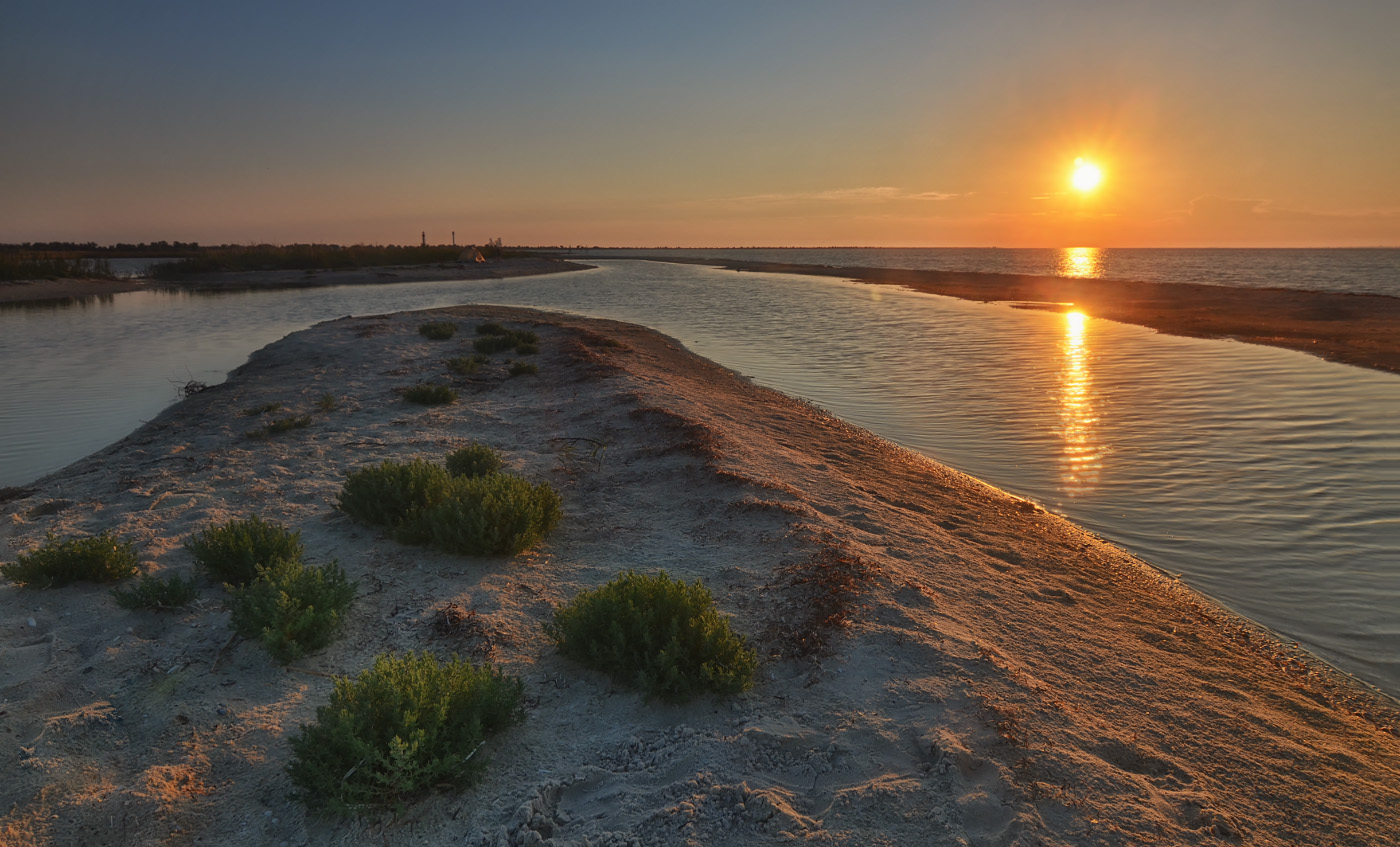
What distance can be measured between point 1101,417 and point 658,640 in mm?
9532

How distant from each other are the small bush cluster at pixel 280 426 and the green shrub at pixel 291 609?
4.82 m

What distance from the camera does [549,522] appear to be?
6.00m

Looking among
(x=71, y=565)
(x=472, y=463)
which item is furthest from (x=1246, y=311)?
(x=71, y=565)

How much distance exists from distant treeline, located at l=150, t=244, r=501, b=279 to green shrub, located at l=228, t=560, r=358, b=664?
5421 centimetres

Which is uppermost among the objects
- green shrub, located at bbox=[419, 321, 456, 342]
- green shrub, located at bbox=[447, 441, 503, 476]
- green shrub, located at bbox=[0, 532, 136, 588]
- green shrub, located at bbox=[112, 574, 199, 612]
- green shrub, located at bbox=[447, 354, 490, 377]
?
green shrub, located at bbox=[419, 321, 456, 342]

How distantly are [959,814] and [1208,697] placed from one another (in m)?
2.14

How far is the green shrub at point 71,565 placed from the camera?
4.75 metres

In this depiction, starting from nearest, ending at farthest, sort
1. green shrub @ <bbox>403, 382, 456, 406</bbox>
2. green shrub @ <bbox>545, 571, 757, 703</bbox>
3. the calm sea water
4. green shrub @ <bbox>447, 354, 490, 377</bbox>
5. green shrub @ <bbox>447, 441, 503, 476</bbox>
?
green shrub @ <bbox>545, 571, 757, 703</bbox> → green shrub @ <bbox>447, 441, 503, 476</bbox> → green shrub @ <bbox>403, 382, 456, 406</bbox> → green shrub @ <bbox>447, 354, 490, 377</bbox> → the calm sea water

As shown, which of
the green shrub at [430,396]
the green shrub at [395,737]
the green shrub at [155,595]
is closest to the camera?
the green shrub at [395,737]

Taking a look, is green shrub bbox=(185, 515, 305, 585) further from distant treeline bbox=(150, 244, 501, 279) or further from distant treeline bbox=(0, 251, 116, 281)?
distant treeline bbox=(150, 244, 501, 279)

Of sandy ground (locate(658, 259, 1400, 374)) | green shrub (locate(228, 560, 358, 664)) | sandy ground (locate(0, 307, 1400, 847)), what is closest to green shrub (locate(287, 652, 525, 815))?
sandy ground (locate(0, 307, 1400, 847))

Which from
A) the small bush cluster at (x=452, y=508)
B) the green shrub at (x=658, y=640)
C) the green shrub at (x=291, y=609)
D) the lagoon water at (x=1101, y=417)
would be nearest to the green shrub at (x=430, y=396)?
the lagoon water at (x=1101, y=417)

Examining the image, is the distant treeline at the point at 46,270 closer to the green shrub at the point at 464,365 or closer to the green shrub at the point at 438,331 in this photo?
the green shrub at the point at 438,331

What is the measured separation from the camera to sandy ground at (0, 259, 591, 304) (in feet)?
112
